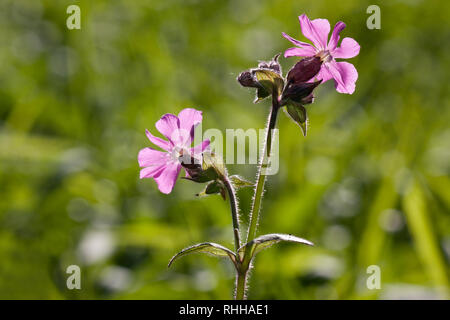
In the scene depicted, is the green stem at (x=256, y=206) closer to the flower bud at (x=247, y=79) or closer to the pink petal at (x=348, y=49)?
the flower bud at (x=247, y=79)

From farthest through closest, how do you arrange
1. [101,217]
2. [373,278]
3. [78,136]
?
[78,136] → [101,217] → [373,278]

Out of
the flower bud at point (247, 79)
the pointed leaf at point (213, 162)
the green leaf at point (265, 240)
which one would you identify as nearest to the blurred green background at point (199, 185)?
the flower bud at point (247, 79)

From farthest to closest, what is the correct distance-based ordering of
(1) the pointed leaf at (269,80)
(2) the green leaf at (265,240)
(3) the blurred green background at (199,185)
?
(3) the blurred green background at (199,185), (1) the pointed leaf at (269,80), (2) the green leaf at (265,240)

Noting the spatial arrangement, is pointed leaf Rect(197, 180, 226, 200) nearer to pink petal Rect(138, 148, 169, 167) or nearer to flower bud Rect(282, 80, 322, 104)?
pink petal Rect(138, 148, 169, 167)

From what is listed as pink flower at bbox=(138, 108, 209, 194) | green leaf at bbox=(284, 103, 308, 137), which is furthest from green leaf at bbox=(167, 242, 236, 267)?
green leaf at bbox=(284, 103, 308, 137)

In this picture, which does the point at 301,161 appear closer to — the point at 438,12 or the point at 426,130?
the point at 426,130
